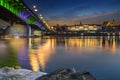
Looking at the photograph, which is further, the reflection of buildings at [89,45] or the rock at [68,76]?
the reflection of buildings at [89,45]

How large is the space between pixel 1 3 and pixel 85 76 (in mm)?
41692

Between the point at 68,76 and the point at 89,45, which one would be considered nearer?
the point at 68,76

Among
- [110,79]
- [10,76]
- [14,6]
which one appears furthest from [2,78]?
[14,6]

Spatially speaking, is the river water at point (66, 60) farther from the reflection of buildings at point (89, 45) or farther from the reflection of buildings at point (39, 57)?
the reflection of buildings at point (89, 45)

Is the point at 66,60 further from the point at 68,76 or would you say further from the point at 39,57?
the point at 68,76

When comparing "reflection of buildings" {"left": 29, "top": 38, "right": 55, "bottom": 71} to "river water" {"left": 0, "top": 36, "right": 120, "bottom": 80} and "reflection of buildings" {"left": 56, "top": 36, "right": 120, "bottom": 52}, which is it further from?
"reflection of buildings" {"left": 56, "top": 36, "right": 120, "bottom": 52}

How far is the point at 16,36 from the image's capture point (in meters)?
116

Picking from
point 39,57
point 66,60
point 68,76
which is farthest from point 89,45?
point 68,76

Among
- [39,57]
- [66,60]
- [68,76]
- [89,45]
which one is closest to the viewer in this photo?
[68,76]

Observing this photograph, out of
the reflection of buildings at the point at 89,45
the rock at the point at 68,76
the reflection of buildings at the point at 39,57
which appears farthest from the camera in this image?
the reflection of buildings at the point at 89,45

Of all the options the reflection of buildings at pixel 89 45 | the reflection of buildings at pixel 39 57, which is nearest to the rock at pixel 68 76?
the reflection of buildings at pixel 39 57

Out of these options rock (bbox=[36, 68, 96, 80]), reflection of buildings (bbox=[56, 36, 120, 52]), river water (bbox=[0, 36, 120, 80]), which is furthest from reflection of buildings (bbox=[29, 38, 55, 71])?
rock (bbox=[36, 68, 96, 80])

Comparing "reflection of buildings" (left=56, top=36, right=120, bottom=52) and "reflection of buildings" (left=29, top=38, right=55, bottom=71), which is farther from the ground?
"reflection of buildings" (left=29, top=38, right=55, bottom=71)

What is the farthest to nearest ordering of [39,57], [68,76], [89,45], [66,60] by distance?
[89,45] → [39,57] → [66,60] → [68,76]
